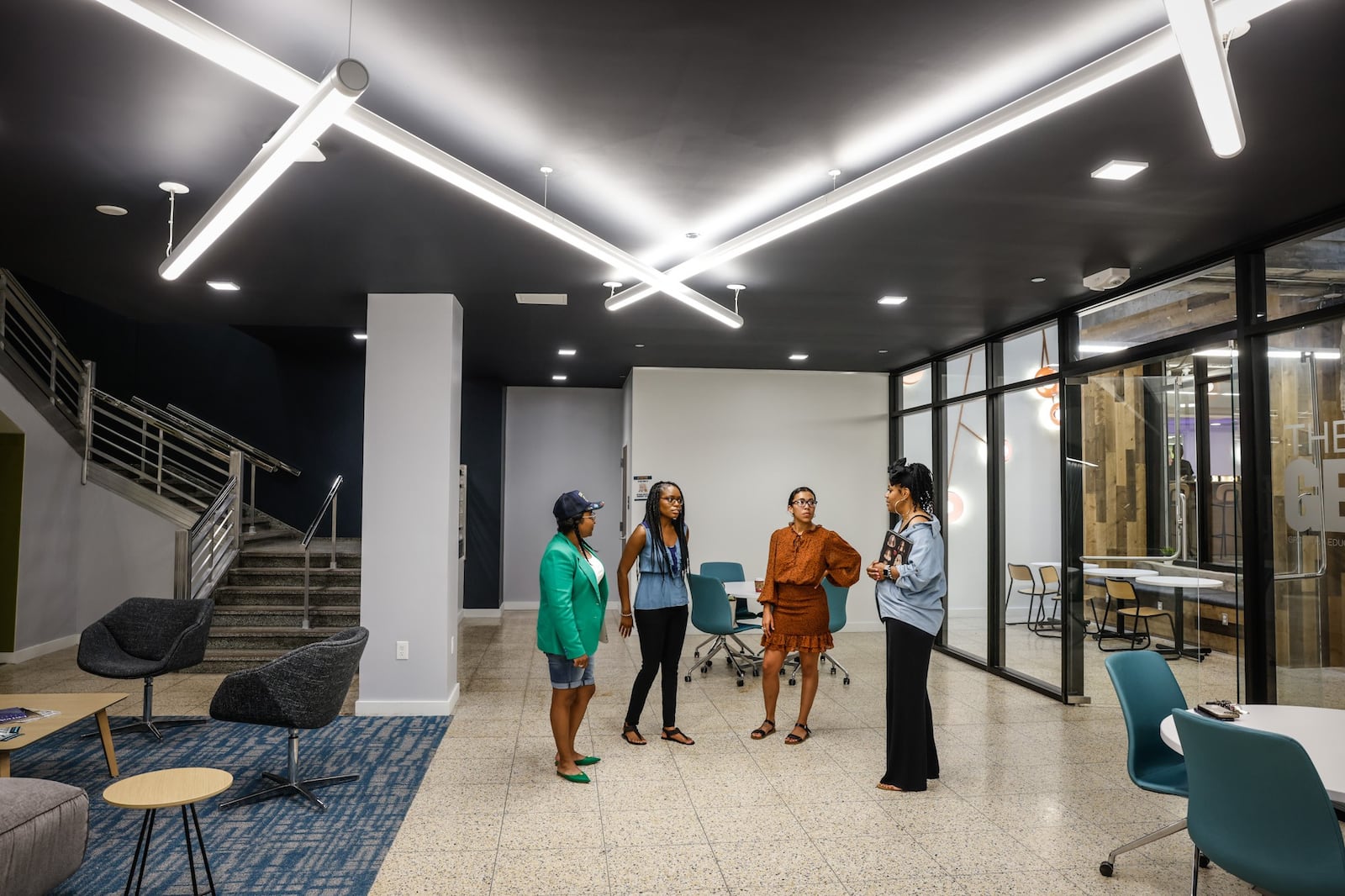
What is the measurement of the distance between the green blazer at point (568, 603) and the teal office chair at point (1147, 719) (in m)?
2.36

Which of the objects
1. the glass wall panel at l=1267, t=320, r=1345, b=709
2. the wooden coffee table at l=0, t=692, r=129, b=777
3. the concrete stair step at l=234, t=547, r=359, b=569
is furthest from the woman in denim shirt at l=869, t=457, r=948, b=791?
the concrete stair step at l=234, t=547, r=359, b=569

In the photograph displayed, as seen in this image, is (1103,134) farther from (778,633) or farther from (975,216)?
(778,633)

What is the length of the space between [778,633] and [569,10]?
3742 mm

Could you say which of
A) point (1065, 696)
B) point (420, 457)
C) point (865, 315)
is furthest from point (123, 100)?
point (1065, 696)

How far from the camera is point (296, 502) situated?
428 inches

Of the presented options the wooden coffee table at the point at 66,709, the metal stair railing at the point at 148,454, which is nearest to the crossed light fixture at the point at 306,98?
the wooden coffee table at the point at 66,709

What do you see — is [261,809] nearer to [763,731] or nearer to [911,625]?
[763,731]

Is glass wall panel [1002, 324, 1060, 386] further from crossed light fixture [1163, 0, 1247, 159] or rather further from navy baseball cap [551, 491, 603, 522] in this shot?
crossed light fixture [1163, 0, 1247, 159]

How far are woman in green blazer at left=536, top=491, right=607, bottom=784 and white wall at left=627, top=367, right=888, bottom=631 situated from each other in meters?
4.85

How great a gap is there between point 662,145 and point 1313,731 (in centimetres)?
329

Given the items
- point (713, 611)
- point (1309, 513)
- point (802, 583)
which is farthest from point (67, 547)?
point (1309, 513)

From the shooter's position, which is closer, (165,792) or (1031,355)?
(165,792)

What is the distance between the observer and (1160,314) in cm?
543

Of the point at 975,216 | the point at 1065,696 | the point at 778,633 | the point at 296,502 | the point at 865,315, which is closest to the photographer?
the point at 975,216
